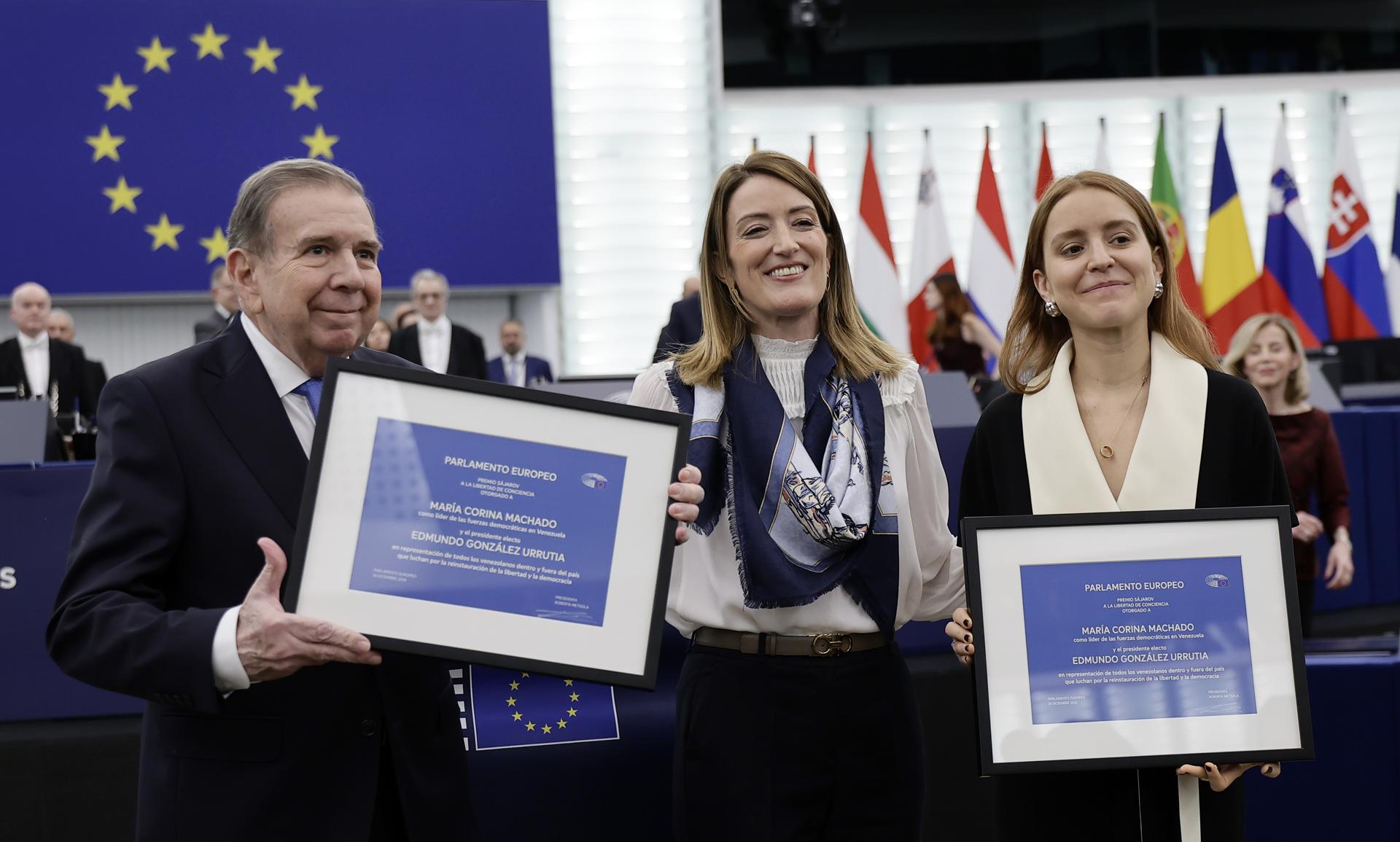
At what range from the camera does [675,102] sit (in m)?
12.4

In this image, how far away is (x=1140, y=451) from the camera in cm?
198

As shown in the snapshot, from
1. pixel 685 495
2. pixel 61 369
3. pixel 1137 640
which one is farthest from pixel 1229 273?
pixel 685 495

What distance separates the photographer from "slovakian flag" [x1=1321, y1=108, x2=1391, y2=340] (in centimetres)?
1122

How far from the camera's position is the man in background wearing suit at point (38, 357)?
8.18 metres

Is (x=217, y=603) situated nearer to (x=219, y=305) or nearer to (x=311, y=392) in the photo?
(x=311, y=392)

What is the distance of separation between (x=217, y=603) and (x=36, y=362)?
7.58 m

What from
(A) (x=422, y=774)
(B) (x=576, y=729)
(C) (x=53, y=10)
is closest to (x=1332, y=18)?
(C) (x=53, y=10)

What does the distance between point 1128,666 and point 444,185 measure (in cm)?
985

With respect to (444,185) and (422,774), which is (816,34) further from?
(422,774)

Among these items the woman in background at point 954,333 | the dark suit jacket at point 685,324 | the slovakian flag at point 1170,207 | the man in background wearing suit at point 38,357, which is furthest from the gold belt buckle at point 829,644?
the slovakian flag at point 1170,207

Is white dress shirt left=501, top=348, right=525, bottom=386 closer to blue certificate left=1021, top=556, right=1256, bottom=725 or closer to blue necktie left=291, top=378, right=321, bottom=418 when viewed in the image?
blue necktie left=291, top=378, right=321, bottom=418

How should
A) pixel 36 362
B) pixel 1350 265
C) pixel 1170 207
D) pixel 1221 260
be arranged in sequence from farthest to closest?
pixel 1350 265 → pixel 1170 207 → pixel 1221 260 → pixel 36 362

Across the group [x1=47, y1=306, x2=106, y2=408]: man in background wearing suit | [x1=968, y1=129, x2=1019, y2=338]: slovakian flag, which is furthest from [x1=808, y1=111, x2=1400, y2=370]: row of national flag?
[x1=47, y1=306, x2=106, y2=408]: man in background wearing suit

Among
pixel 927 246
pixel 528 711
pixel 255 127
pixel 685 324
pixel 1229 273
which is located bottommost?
pixel 528 711
